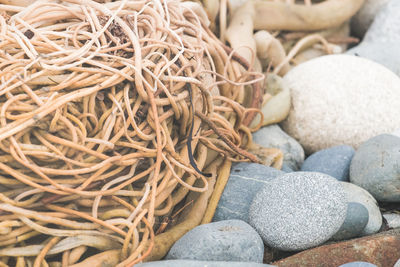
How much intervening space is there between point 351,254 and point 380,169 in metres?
0.54

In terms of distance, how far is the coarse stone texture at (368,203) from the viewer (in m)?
1.91

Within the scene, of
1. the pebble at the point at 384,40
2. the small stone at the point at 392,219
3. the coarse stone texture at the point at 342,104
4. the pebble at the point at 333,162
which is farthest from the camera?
the pebble at the point at 384,40

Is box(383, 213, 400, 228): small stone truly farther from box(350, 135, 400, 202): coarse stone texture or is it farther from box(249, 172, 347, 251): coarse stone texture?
box(249, 172, 347, 251): coarse stone texture

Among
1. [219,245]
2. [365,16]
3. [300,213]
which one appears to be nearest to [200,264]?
[219,245]

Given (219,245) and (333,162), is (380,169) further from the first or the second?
(219,245)

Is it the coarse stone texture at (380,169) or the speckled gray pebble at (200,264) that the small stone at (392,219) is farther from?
the speckled gray pebble at (200,264)

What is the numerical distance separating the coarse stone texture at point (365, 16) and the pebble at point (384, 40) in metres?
0.08

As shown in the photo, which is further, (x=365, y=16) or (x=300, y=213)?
(x=365, y=16)

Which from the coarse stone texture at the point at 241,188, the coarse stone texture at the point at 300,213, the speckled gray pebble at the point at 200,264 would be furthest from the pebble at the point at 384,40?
the speckled gray pebble at the point at 200,264

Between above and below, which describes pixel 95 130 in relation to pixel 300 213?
above

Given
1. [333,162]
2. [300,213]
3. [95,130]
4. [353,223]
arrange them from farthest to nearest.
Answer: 1. [333,162]
2. [353,223]
3. [300,213]
4. [95,130]

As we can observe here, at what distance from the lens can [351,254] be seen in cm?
164

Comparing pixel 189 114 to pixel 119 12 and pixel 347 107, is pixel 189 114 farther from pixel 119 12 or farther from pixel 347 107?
pixel 347 107

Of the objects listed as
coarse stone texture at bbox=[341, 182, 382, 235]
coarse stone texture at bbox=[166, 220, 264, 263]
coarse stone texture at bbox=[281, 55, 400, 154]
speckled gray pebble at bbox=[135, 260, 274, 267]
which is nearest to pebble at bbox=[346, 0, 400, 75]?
coarse stone texture at bbox=[281, 55, 400, 154]
